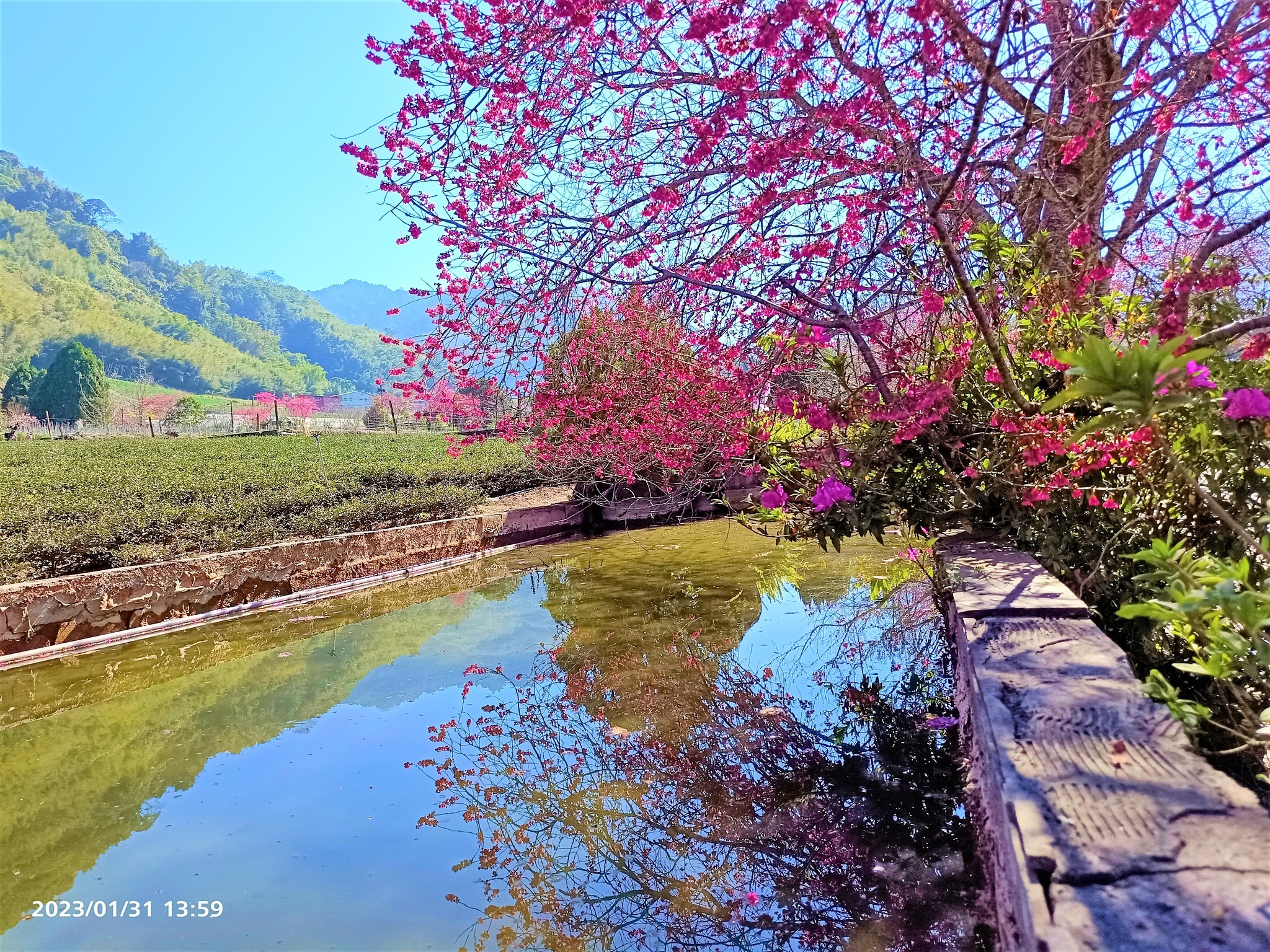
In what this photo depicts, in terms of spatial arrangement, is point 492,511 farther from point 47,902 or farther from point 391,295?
point 391,295

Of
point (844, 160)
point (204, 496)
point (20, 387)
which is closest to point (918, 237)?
point (844, 160)

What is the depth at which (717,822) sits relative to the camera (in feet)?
7.48

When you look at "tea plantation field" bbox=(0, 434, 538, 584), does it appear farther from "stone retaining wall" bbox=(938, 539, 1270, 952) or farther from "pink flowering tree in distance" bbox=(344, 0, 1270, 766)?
"stone retaining wall" bbox=(938, 539, 1270, 952)

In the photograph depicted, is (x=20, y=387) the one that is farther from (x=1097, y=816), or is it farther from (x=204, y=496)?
(x=1097, y=816)

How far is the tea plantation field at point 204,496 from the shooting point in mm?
4777

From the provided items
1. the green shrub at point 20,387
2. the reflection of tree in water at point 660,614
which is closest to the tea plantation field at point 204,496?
the reflection of tree in water at point 660,614

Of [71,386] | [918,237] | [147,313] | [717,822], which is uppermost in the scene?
[147,313]

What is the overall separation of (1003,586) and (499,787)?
70.2 inches

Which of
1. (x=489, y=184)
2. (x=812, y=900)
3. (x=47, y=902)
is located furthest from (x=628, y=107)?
(x=47, y=902)

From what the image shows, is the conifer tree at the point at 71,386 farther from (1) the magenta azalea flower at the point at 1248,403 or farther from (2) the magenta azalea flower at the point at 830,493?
(1) the magenta azalea flower at the point at 1248,403

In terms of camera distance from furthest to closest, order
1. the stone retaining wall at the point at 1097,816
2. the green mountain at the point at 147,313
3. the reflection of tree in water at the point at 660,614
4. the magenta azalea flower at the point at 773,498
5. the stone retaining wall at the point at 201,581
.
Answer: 1. the green mountain at the point at 147,313
2. the stone retaining wall at the point at 201,581
3. the reflection of tree in water at the point at 660,614
4. the magenta azalea flower at the point at 773,498
5. the stone retaining wall at the point at 1097,816

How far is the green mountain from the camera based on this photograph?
7019 cm

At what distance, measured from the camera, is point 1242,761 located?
181 cm

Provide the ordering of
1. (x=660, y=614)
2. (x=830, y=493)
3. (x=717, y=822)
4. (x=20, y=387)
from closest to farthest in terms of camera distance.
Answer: (x=717, y=822), (x=830, y=493), (x=660, y=614), (x=20, y=387)
